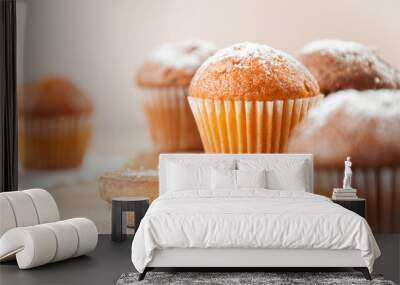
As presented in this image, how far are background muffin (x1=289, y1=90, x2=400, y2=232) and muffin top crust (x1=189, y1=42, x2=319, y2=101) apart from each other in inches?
12.2

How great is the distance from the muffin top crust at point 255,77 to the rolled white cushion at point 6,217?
2212 millimetres

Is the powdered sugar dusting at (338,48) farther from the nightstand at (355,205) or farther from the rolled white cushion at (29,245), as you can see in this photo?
the rolled white cushion at (29,245)

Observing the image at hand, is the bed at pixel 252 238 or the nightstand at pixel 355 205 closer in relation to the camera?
the bed at pixel 252 238

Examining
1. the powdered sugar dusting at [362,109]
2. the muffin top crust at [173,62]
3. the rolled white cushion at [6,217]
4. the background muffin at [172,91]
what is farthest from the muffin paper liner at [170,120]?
the rolled white cushion at [6,217]

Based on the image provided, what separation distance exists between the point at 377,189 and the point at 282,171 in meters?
1.13

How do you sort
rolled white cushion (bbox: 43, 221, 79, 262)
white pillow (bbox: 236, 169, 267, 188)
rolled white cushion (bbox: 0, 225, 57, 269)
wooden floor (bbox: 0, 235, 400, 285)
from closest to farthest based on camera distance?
wooden floor (bbox: 0, 235, 400, 285) < rolled white cushion (bbox: 0, 225, 57, 269) < rolled white cushion (bbox: 43, 221, 79, 262) < white pillow (bbox: 236, 169, 267, 188)

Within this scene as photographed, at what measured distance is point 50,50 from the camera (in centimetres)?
707

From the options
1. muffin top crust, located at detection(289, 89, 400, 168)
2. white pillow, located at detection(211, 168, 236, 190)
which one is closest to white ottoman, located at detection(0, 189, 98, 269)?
white pillow, located at detection(211, 168, 236, 190)

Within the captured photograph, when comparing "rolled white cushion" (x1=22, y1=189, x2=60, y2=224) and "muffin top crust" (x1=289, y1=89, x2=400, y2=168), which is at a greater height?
"muffin top crust" (x1=289, y1=89, x2=400, y2=168)

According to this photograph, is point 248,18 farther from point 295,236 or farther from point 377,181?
point 295,236

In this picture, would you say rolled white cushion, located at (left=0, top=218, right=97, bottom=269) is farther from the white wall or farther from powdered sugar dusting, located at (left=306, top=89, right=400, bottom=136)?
powdered sugar dusting, located at (left=306, top=89, right=400, bottom=136)

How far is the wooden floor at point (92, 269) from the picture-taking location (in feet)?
15.9

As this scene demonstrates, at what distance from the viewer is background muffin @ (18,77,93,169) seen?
708 centimetres

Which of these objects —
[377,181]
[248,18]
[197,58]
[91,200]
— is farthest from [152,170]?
A: [377,181]
